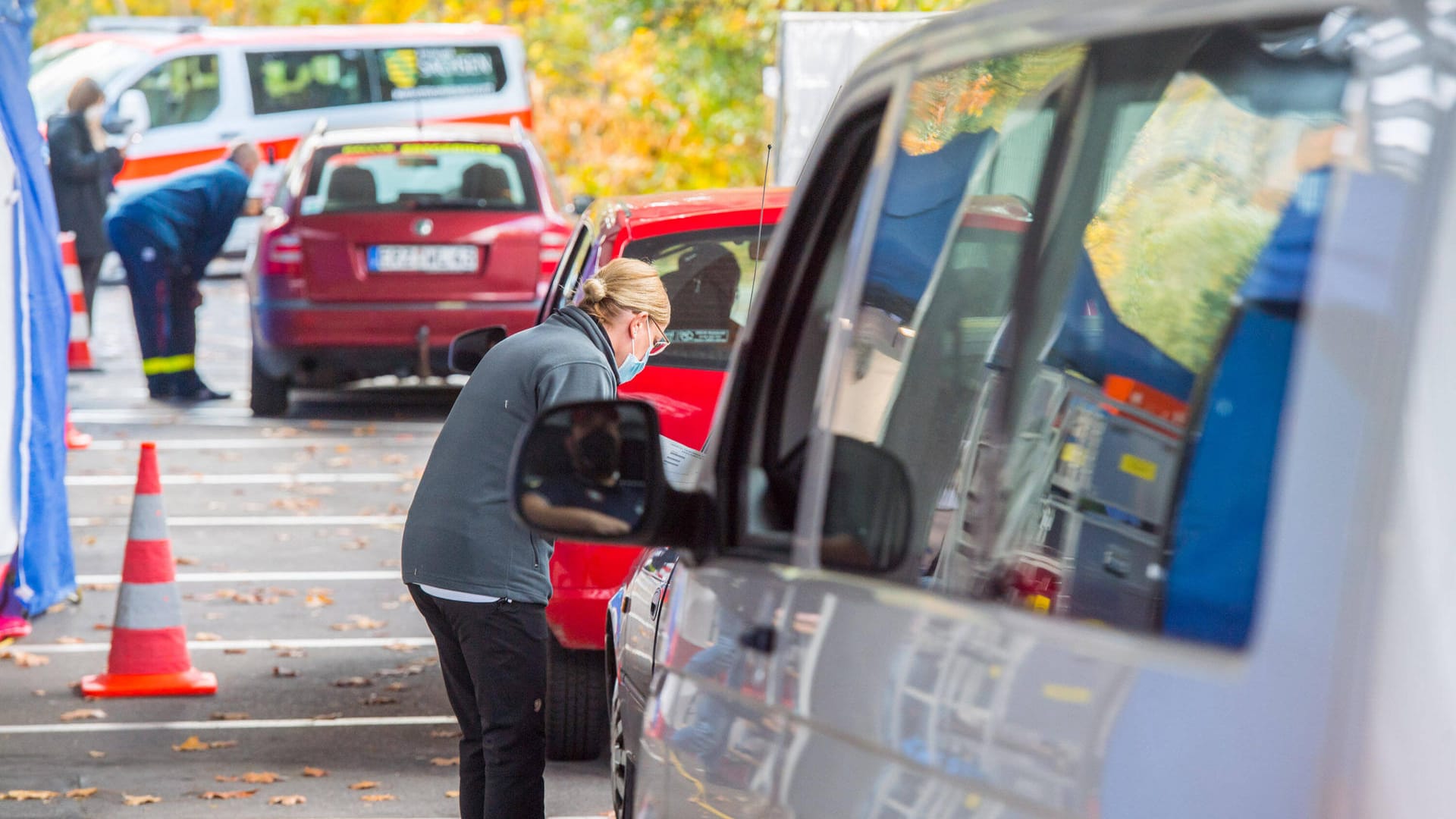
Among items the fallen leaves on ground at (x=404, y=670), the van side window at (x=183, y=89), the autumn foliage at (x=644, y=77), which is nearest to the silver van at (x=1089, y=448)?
the fallen leaves on ground at (x=404, y=670)

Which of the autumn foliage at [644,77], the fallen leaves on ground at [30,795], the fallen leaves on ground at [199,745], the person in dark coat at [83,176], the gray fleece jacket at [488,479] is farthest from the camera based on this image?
the autumn foliage at [644,77]

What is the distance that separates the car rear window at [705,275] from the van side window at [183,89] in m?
19.7

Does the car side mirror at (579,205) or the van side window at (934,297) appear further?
the car side mirror at (579,205)

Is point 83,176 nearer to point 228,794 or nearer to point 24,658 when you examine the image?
point 24,658

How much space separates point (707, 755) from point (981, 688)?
→ 80 cm

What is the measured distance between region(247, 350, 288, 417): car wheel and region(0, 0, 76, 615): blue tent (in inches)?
232

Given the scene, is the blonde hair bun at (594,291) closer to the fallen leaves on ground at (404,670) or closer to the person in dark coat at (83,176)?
the fallen leaves on ground at (404,670)

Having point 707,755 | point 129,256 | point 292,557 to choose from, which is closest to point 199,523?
point 292,557

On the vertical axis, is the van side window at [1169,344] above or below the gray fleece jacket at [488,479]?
above

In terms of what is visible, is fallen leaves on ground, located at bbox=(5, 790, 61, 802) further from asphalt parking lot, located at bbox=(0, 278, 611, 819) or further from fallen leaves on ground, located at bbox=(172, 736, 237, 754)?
fallen leaves on ground, located at bbox=(172, 736, 237, 754)

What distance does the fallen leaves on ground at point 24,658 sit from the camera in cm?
752

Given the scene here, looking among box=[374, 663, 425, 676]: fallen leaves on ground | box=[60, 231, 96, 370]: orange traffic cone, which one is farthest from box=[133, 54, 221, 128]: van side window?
box=[374, 663, 425, 676]: fallen leaves on ground

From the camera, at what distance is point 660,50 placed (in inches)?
784

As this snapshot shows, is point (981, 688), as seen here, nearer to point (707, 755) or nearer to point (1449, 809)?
point (1449, 809)
